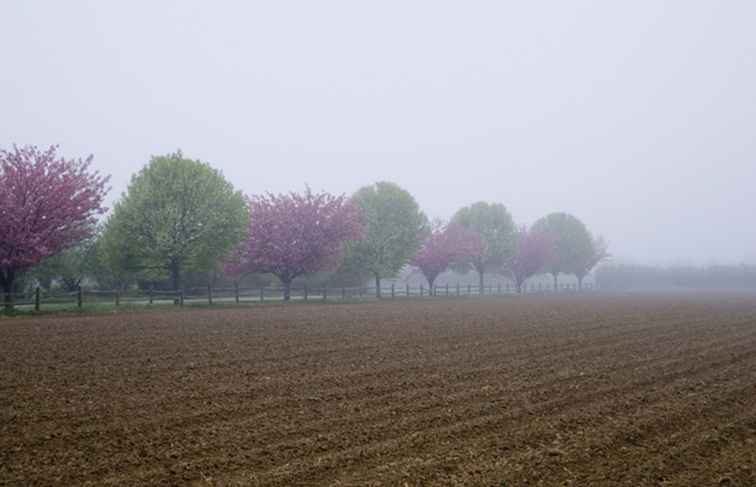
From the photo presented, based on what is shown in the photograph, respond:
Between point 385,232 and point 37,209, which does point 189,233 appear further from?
point 385,232

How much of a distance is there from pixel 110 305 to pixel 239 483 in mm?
33307

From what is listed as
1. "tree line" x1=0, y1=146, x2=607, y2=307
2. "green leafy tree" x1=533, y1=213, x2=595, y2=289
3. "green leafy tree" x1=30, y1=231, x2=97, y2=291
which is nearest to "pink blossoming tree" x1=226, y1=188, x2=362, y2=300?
"tree line" x1=0, y1=146, x2=607, y2=307

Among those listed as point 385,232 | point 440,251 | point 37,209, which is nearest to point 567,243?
point 440,251

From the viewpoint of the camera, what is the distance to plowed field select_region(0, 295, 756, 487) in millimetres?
7926

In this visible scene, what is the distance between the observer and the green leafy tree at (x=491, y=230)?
3349 inches

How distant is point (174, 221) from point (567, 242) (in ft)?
270

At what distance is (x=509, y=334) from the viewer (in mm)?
23734

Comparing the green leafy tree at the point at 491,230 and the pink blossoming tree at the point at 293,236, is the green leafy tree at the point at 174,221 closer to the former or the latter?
the pink blossoming tree at the point at 293,236

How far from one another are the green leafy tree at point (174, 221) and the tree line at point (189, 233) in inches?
3.2

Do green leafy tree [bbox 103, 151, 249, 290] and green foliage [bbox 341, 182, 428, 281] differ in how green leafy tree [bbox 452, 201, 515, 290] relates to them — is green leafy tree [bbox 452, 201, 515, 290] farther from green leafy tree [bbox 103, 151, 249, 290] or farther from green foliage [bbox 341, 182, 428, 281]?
green leafy tree [bbox 103, 151, 249, 290]

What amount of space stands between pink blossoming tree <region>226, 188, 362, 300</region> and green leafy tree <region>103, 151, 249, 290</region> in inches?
206

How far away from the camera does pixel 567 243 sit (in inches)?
4154

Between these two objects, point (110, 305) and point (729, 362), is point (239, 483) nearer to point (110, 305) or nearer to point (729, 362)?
point (729, 362)

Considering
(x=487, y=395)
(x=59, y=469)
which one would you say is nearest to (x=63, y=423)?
(x=59, y=469)
